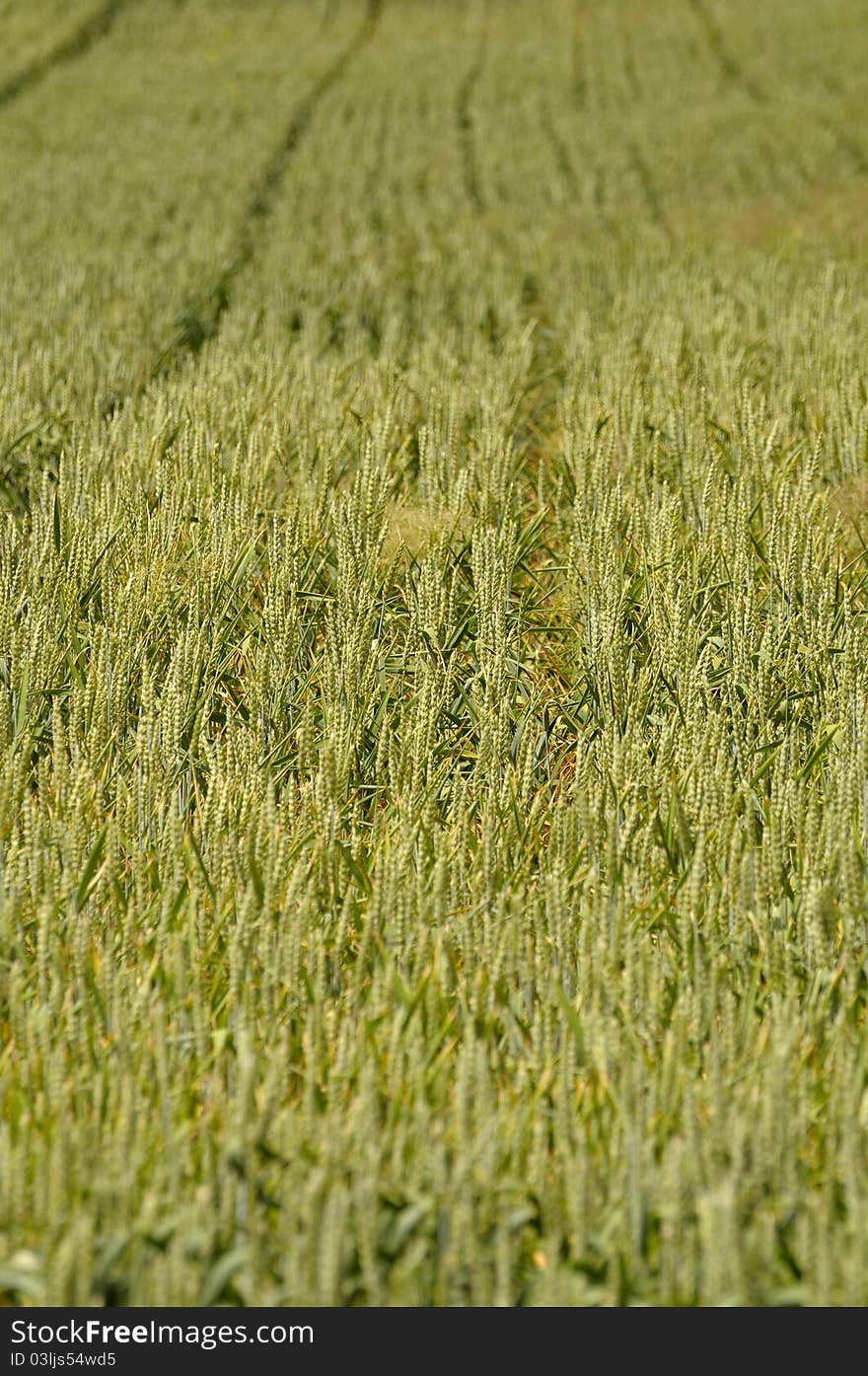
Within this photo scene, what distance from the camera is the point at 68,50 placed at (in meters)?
16.7

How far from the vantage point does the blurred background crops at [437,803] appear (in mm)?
1273

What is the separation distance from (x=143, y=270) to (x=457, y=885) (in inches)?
205

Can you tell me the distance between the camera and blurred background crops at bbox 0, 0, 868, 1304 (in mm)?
1273

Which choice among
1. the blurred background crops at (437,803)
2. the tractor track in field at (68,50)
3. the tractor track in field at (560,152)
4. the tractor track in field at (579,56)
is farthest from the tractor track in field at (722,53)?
the blurred background crops at (437,803)

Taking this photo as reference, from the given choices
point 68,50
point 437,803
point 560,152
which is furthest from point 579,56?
point 437,803

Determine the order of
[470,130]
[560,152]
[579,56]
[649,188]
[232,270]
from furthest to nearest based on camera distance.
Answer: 1. [579,56]
2. [470,130]
3. [560,152]
4. [649,188]
5. [232,270]

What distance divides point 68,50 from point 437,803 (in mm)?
17651

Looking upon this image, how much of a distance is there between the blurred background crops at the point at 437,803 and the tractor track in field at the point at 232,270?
0.07 metres

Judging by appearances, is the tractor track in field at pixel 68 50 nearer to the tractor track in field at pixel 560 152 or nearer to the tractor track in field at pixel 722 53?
the tractor track in field at pixel 560 152

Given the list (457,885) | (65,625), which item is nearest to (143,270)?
(65,625)

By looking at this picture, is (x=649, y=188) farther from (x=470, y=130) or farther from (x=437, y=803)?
(x=437, y=803)

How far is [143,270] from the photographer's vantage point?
6.23 meters

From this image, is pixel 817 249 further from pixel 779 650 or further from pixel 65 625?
pixel 65 625

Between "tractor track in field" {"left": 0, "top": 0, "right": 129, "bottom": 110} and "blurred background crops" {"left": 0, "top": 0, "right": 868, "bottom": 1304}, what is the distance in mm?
10682
